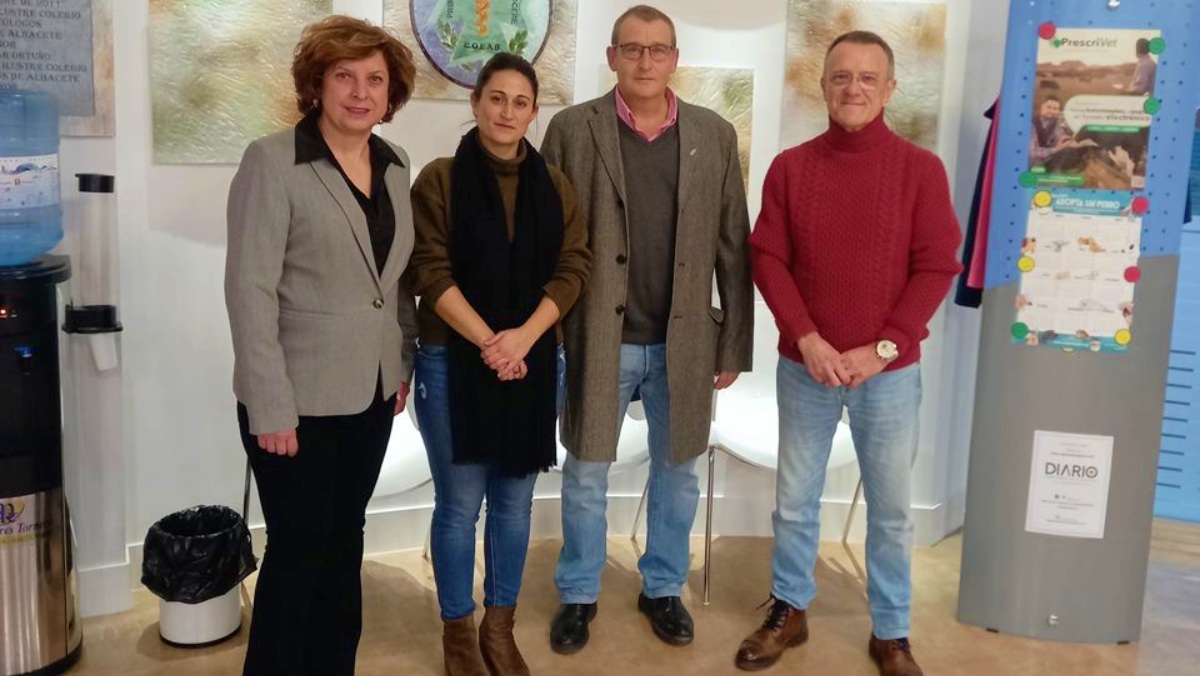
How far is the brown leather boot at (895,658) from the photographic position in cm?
275

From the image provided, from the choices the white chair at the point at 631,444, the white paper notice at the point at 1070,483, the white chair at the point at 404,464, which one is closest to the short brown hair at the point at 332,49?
the white chair at the point at 404,464

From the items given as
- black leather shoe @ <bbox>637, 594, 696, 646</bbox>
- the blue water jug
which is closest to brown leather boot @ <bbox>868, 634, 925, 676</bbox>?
black leather shoe @ <bbox>637, 594, 696, 646</bbox>

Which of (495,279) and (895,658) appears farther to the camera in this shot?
(895,658)

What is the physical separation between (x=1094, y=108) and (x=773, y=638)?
5.31 ft

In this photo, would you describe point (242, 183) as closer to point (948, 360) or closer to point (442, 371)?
point (442, 371)

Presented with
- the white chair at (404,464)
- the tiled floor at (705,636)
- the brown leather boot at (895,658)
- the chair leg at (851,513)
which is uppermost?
the white chair at (404,464)

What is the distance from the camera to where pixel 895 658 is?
2770 mm

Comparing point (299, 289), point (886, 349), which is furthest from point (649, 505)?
point (299, 289)

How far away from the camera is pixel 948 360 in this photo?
147 inches

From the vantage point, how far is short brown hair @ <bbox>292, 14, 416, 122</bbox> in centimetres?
209

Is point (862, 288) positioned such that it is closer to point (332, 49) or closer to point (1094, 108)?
point (1094, 108)

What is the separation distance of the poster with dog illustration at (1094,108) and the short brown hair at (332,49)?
168 cm

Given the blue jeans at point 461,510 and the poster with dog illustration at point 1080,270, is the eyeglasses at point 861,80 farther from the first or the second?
the blue jeans at point 461,510

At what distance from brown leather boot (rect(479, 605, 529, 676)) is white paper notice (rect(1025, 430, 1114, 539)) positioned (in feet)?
4.86
